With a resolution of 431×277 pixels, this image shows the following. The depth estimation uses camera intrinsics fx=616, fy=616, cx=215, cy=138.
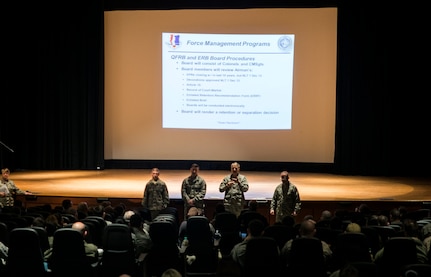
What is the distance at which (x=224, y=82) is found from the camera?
16719mm

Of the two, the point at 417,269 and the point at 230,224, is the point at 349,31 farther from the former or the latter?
the point at 417,269

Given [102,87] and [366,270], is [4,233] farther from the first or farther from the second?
[102,87]

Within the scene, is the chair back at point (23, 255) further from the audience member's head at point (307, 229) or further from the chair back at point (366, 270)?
the chair back at point (366, 270)

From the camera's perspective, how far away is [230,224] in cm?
896

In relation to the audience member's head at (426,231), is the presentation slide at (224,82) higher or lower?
higher

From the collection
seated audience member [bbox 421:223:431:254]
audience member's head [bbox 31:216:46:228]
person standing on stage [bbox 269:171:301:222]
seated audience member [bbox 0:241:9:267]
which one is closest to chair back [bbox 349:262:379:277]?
seated audience member [bbox 421:223:431:254]

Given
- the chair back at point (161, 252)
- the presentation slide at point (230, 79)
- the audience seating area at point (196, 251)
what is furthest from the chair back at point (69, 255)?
the presentation slide at point (230, 79)

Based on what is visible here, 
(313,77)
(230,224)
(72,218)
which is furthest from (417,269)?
(313,77)

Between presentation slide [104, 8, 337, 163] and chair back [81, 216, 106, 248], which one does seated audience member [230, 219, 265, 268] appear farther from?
presentation slide [104, 8, 337, 163]

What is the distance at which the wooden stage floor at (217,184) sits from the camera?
13.1m

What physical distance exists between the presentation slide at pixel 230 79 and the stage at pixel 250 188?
1.56 meters

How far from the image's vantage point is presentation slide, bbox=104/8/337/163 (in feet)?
54.9

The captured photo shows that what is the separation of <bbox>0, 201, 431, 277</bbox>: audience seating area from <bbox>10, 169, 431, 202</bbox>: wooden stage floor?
447 centimetres

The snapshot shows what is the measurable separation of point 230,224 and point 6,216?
3.11m
